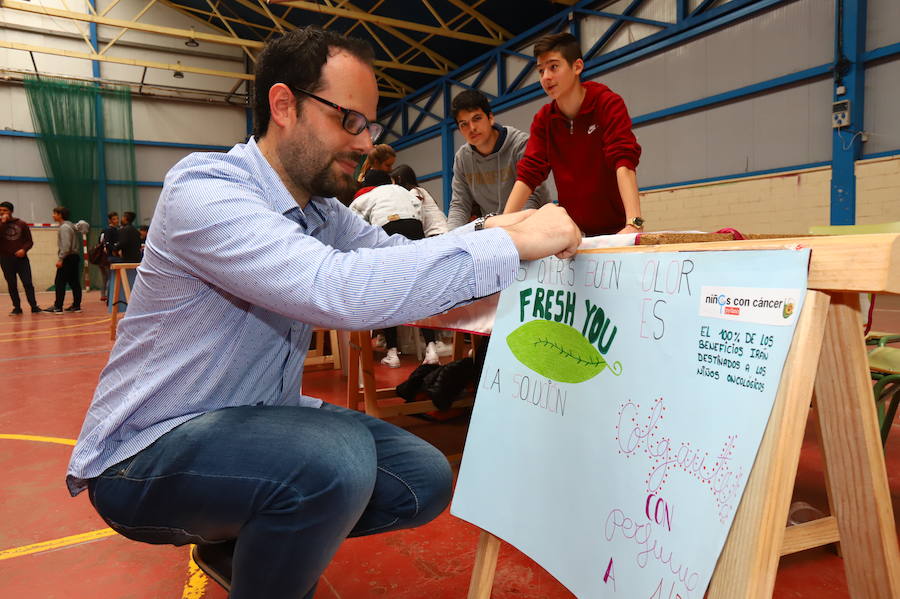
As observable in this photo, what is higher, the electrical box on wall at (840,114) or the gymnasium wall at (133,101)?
the gymnasium wall at (133,101)

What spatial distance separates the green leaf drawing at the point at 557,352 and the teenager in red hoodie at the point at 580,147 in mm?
906

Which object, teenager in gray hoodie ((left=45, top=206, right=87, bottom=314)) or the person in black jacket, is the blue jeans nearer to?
the person in black jacket

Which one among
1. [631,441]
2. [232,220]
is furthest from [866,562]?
[232,220]

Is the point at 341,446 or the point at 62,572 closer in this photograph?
the point at 341,446

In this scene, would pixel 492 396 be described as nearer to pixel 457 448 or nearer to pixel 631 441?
pixel 631 441

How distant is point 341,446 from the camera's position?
0.91m

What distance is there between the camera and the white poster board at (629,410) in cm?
70

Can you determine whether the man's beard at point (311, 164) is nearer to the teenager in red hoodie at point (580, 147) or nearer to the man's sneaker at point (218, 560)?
the man's sneaker at point (218, 560)

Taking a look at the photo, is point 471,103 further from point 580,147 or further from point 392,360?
point 392,360

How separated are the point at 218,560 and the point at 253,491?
0.95 feet

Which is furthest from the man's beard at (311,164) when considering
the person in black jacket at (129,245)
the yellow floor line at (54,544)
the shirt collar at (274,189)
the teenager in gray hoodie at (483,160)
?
the person in black jacket at (129,245)

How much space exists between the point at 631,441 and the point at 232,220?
68cm

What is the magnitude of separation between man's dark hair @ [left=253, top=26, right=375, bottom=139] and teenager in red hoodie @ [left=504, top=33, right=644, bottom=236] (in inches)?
42.5

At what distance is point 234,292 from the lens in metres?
0.88
